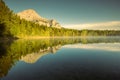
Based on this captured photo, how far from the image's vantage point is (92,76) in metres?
19.3

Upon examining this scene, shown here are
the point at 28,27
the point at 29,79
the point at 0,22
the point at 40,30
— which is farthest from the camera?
the point at 40,30

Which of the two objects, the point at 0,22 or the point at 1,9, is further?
the point at 1,9

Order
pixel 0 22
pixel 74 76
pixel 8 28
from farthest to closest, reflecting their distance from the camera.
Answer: pixel 8 28 < pixel 0 22 < pixel 74 76

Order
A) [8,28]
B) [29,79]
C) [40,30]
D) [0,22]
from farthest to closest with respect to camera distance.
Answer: [40,30], [8,28], [0,22], [29,79]

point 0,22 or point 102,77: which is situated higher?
point 0,22

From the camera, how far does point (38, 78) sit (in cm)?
1830

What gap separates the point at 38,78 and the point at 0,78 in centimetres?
360

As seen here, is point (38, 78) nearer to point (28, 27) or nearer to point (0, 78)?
point (0, 78)

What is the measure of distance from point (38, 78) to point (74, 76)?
3547 millimetres

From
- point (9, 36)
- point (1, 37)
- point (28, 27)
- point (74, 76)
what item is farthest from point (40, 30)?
point (74, 76)

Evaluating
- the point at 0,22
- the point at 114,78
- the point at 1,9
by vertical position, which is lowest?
the point at 114,78

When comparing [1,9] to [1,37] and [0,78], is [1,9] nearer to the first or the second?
[1,37]

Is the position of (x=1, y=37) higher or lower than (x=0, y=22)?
lower

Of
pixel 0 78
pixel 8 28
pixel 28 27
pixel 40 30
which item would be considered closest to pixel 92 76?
pixel 0 78
